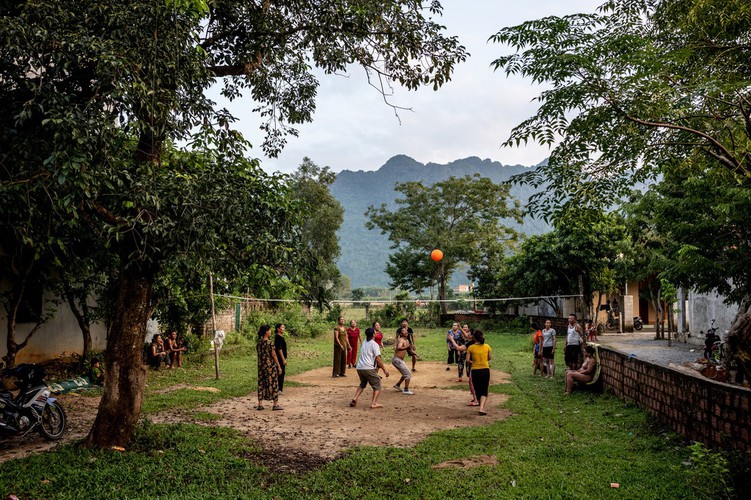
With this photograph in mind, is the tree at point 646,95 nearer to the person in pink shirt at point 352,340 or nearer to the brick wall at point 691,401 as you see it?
the brick wall at point 691,401

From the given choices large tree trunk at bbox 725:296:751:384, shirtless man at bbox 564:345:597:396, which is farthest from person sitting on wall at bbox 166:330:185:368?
large tree trunk at bbox 725:296:751:384

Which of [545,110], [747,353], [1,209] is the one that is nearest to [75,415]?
[1,209]

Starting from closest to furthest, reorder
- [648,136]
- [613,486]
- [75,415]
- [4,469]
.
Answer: [613,486]
[4,469]
[648,136]
[75,415]

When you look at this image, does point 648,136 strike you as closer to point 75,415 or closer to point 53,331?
point 75,415

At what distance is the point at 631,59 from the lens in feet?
25.4

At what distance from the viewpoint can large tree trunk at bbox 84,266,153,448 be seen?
7270 mm

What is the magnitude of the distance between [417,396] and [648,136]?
7005 mm

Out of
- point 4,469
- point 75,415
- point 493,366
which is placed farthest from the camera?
point 493,366

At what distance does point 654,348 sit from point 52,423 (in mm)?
18275

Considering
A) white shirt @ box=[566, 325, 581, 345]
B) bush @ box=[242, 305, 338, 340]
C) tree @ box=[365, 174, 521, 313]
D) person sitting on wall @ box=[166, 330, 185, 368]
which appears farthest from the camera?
tree @ box=[365, 174, 521, 313]

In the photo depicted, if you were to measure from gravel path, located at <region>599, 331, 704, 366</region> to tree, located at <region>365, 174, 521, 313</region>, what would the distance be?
16573mm

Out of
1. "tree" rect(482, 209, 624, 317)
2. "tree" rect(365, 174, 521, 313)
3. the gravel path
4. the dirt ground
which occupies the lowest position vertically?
the dirt ground

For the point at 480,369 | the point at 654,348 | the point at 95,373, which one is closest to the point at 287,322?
the point at 95,373

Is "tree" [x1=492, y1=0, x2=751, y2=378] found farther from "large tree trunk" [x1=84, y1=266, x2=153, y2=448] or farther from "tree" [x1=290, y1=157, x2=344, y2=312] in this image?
"tree" [x1=290, y1=157, x2=344, y2=312]
